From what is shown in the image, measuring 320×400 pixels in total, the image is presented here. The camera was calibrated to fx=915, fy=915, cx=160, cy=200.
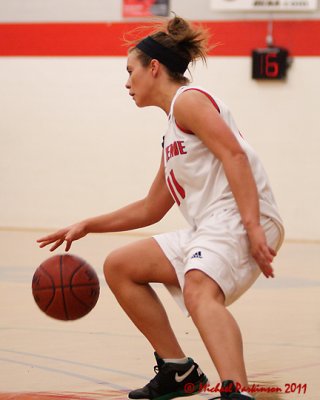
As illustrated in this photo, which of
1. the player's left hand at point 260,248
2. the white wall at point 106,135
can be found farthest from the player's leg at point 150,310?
the white wall at point 106,135

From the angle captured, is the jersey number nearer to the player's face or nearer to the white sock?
the player's face

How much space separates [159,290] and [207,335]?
15.8 feet

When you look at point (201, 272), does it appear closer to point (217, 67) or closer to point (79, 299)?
point (79, 299)

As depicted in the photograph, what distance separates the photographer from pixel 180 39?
4.04 meters

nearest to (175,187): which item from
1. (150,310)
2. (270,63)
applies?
(150,310)

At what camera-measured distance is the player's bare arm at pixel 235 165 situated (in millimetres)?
3582

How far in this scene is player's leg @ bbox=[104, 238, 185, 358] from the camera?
3994 millimetres

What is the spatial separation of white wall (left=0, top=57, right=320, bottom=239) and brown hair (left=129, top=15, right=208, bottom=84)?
9748mm

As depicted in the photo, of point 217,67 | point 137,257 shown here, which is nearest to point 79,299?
point 137,257

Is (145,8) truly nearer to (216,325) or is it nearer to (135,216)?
(135,216)

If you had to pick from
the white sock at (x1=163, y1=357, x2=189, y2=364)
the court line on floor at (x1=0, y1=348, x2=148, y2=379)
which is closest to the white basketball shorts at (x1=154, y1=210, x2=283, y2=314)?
the white sock at (x1=163, y1=357, x2=189, y2=364)

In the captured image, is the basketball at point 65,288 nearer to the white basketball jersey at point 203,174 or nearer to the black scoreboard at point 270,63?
the white basketball jersey at point 203,174

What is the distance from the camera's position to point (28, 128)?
15.2 metres

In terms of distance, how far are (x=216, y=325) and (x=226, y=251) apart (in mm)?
308
